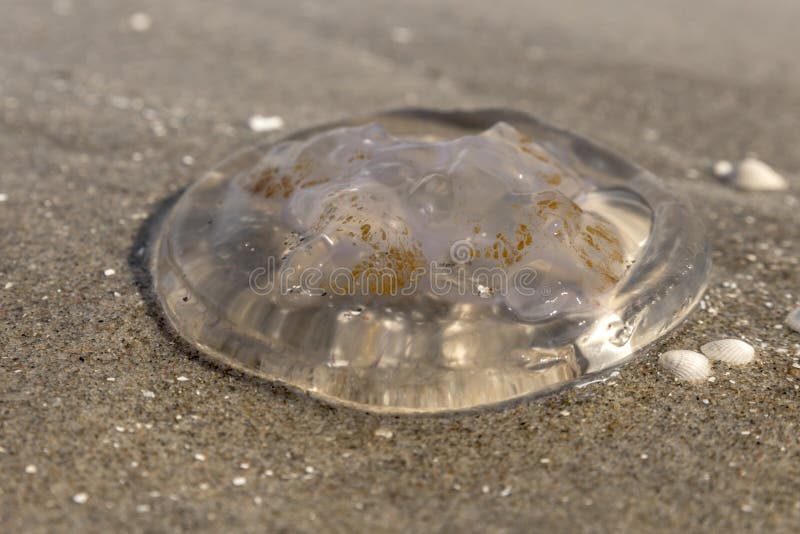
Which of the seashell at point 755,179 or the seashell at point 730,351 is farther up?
the seashell at point 730,351

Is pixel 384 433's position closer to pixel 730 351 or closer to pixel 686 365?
pixel 686 365

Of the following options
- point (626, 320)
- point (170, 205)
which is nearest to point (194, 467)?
point (626, 320)

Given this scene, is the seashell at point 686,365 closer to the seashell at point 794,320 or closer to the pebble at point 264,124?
the seashell at point 794,320

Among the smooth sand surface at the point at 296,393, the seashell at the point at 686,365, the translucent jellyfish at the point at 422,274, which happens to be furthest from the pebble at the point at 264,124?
the seashell at the point at 686,365

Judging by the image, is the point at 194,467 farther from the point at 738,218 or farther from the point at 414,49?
the point at 414,49

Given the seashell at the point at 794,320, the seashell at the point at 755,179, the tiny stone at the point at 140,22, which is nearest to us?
the seashell at the point at 794,320

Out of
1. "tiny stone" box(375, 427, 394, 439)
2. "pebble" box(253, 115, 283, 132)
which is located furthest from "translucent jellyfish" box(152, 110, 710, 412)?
"pebble" box(253, 115, 283, 132)

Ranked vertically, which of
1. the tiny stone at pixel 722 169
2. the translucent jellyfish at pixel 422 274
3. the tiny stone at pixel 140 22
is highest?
the translucent jellyfish at pixel 422 274
